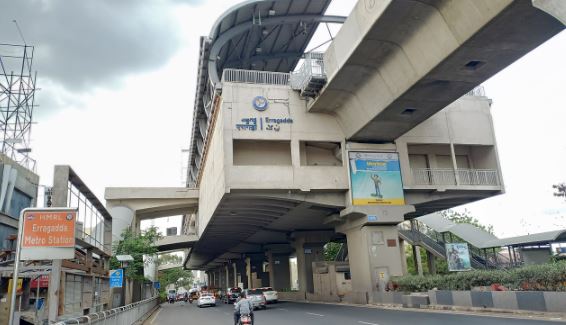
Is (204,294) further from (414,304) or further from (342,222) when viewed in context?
(414,304)

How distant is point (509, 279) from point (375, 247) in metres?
11.9

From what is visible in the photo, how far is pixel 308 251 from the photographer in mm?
43594

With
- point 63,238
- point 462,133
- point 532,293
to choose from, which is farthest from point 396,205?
point 63,238

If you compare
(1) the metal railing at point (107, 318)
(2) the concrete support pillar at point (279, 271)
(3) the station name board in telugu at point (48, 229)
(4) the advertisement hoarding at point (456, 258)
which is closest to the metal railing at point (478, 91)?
(4) the advertisement hoarding at point (456, 258)

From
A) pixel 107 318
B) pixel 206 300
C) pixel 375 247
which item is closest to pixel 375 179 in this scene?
pixel 375 247

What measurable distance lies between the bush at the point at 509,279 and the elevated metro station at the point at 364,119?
5346mm

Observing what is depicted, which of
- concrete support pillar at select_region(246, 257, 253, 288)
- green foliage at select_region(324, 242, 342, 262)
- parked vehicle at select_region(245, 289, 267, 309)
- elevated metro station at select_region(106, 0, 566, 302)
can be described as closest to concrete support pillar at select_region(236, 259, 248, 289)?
concrete support pillar at select_region(246, 257, 253, 288)

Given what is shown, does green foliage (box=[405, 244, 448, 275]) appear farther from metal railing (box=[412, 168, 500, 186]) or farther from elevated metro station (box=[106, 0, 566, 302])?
metal railing (box=[412, 168, 500, 186])

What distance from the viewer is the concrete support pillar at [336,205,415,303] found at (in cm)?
2830

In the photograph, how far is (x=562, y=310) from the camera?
14.3 metres

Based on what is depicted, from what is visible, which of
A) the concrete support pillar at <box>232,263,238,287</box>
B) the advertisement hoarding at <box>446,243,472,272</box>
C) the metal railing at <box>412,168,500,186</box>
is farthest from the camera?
the concrete support pillar at <box>232,263,238,287</box>

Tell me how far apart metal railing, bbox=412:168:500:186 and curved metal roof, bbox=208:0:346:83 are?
16.7 m

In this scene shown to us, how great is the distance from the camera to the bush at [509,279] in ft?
50.4

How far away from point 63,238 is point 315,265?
33.3 metres
